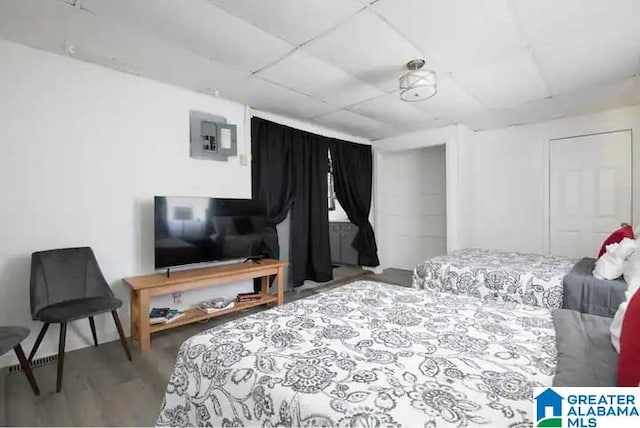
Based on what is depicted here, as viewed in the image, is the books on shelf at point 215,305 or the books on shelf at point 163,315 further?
the books on shelf at point 215,305

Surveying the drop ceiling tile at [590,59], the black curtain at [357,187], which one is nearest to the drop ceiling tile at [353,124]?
the black curtain at [357,187]

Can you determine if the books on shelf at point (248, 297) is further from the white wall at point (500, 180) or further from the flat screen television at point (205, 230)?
the white wall at point (500, 180)

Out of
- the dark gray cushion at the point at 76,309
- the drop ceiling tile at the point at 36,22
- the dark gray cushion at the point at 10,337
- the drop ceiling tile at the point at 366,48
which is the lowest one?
the dark gray cushion at the point at 10,337

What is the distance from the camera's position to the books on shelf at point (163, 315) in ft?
8.58

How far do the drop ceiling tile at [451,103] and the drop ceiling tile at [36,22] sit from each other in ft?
9.74

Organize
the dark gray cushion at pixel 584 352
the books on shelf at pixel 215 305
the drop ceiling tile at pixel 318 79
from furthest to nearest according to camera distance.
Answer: the books on shelf at pixel 215 305 < the drop ceiling tile at pixel 318 79 < the dark gray cushion at pixel 584 352

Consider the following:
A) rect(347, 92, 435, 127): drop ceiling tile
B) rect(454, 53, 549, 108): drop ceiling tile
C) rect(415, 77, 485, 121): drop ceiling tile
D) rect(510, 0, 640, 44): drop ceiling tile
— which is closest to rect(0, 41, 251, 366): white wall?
rect(347, 92, 435, 127): drop ceiling tile

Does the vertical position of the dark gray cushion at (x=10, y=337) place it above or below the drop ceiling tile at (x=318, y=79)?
below

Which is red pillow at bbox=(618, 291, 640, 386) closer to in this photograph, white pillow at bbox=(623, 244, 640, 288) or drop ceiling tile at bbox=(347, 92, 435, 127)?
white pillow at bbox=(623, 244, 640, 288)

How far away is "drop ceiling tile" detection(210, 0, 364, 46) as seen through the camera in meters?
1.82

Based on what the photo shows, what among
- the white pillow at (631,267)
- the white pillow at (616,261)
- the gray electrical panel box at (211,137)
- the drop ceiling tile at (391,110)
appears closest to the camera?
the white pillow at (631,267)

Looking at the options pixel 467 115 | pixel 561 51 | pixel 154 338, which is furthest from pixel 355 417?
pixel 467 115

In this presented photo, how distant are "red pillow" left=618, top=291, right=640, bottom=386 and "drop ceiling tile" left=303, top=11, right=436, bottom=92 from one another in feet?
6.45

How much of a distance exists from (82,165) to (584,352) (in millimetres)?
3336
